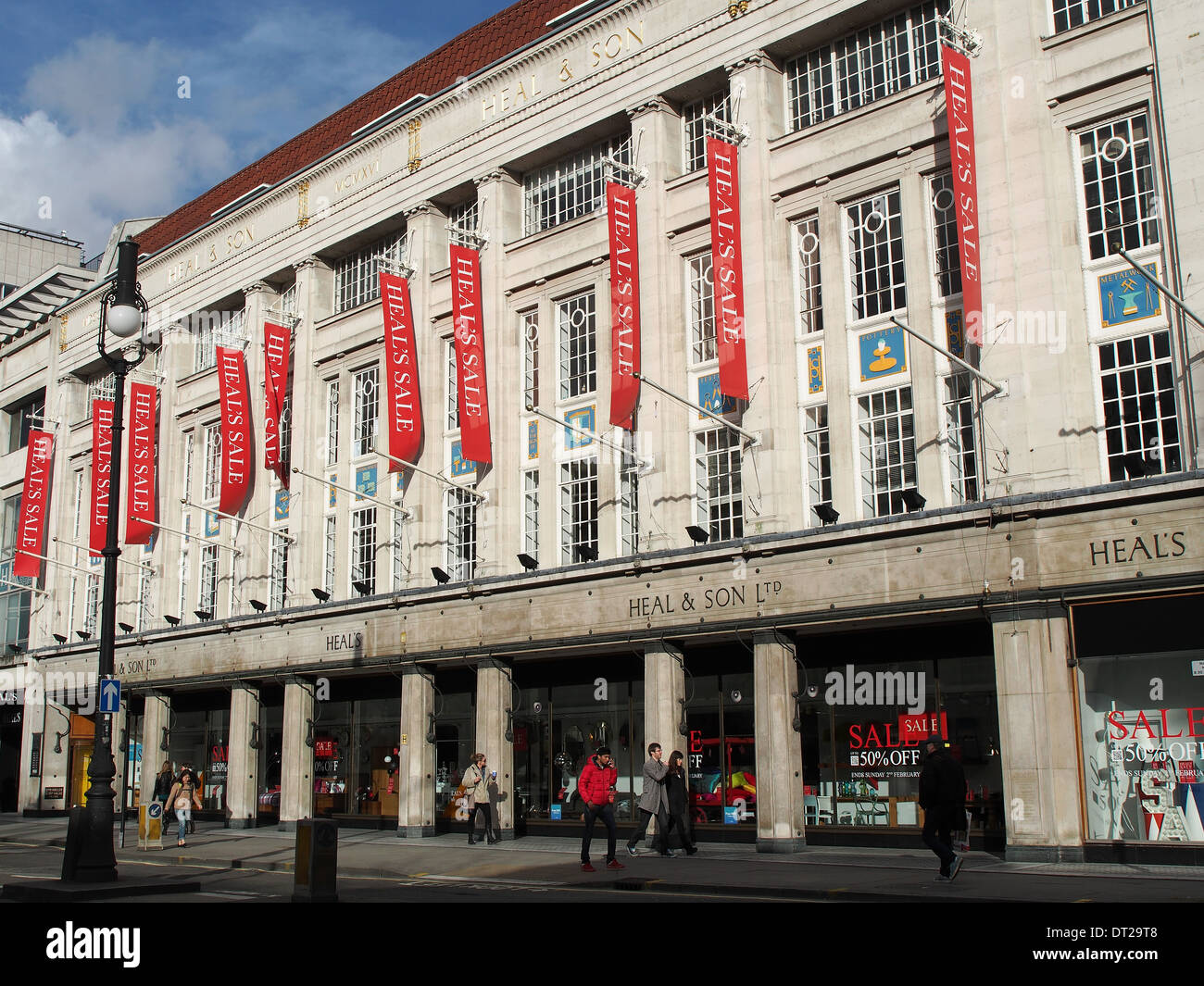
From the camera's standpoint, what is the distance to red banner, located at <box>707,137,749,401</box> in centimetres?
2448

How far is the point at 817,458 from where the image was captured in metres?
24.4

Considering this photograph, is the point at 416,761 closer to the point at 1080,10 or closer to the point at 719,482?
the point at 719,482

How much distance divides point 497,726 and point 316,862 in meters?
14.1

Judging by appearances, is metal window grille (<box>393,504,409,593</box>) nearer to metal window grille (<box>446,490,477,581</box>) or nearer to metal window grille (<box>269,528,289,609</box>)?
metal window grille (<box>446,490,477,581</box>)

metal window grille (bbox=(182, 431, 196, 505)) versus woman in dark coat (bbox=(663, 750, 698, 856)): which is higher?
metal window grille (bbox=(182, 431, 196, 505))

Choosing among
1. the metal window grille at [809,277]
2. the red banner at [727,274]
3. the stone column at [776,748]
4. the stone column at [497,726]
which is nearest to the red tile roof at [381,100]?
the red banner at [727,274]

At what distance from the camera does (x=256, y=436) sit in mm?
38375

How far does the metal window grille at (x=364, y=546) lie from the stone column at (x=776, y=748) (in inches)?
528

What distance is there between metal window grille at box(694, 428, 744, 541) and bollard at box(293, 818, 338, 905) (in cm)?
1235

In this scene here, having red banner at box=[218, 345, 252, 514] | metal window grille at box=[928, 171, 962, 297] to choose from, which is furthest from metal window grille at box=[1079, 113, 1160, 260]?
red banner at box=[218, 345, 252, 514]

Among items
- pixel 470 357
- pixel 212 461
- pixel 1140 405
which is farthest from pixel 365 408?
pixel 1140 405

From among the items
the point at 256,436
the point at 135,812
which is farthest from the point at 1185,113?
the point at 135,812

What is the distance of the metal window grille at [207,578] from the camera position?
39.3 metres
